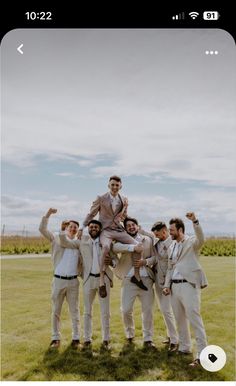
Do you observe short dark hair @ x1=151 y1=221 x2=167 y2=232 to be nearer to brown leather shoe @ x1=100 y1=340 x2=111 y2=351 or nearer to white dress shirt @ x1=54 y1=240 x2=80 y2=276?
white dress shirt @ x1=54 y1=240 x2=80 y2=276

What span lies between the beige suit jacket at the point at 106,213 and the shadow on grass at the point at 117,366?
1.76m

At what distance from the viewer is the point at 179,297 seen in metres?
4.93

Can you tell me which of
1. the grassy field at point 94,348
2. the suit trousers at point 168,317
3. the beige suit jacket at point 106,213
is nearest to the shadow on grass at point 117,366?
the grassy field at point 94,348

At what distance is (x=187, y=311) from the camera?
4859 millimetres

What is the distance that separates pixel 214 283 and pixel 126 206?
23.1ft

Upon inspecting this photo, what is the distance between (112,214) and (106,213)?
3.5 inches

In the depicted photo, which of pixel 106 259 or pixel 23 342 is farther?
pixel 23 342

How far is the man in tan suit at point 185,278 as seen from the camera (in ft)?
15.6

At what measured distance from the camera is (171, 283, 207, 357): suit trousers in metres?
4.65

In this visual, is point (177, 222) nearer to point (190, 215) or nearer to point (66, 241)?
point (190, 215)
